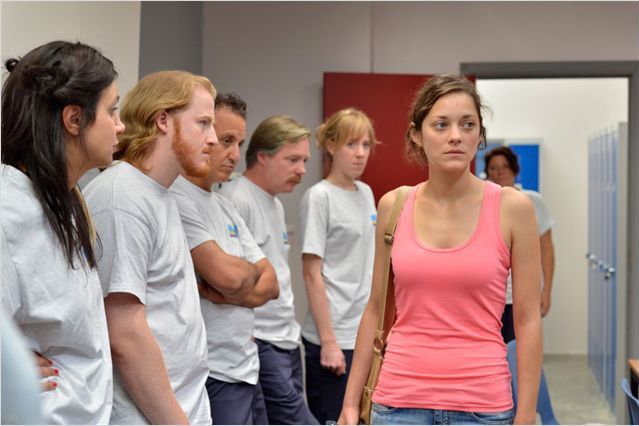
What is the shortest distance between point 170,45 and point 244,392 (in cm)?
273

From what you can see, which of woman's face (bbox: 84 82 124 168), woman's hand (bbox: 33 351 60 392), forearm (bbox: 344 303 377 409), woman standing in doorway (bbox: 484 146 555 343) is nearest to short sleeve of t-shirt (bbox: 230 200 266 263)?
forearm (bbox: 344 303 377 409)

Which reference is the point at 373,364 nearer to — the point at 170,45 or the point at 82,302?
the point at 82,302

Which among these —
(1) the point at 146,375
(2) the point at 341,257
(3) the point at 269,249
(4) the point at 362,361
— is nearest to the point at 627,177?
(2) the point at 341,257

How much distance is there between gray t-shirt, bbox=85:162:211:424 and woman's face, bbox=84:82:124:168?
0.24m

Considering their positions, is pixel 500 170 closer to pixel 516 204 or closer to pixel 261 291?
pixel 261 291

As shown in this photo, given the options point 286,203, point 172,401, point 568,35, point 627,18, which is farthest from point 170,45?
point 172,401

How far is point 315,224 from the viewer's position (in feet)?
11.9

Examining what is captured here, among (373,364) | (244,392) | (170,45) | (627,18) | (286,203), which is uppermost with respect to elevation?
(627,18)

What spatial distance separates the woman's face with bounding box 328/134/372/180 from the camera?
3.73 m

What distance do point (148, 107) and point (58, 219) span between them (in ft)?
2.11

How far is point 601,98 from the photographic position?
8.52m

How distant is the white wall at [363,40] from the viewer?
547cm

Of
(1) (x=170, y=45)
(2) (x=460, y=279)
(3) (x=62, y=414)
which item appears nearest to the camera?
(3) (x=62, y=414)

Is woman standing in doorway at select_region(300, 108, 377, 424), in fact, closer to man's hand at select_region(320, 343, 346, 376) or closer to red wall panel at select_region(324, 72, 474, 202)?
man's hand at select_region(320, 343, 346, 376)
